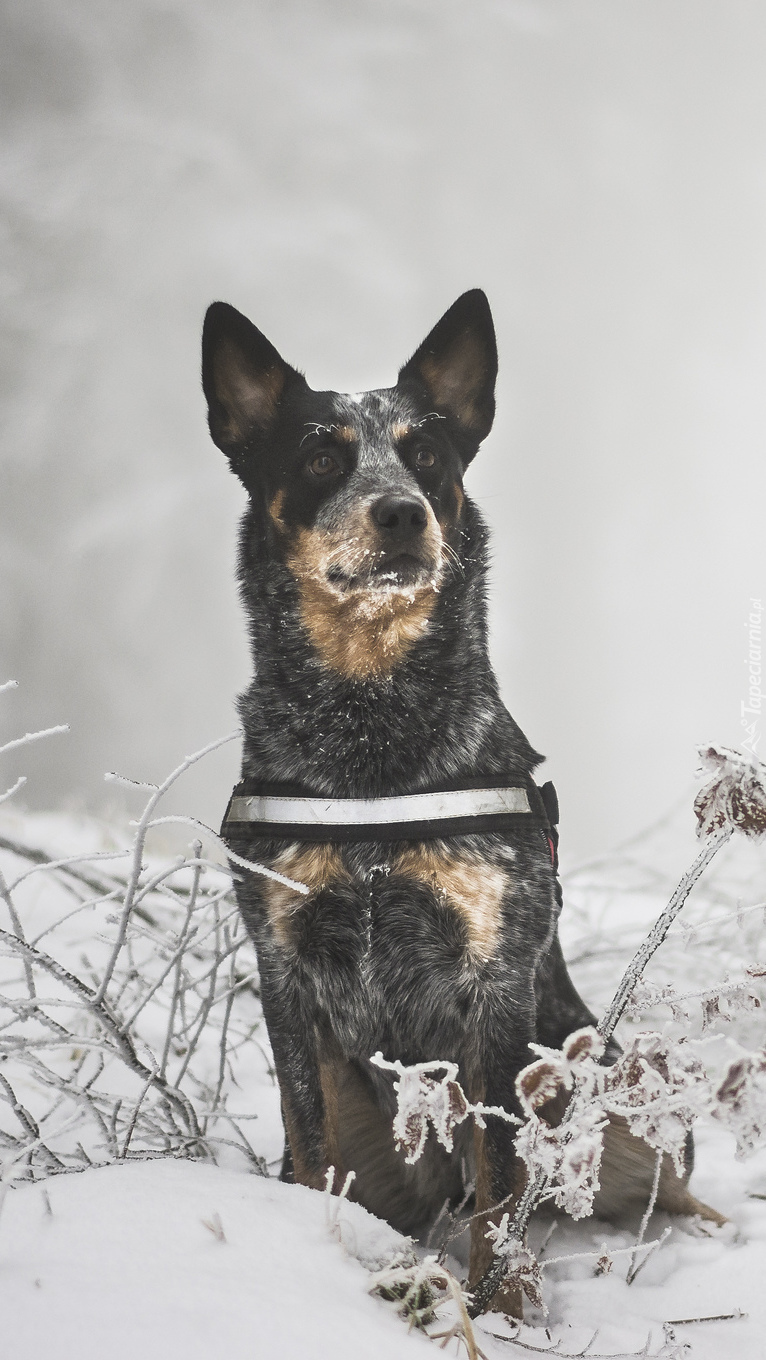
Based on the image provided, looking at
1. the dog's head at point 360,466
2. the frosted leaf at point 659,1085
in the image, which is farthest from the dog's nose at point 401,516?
the frosted leaf at point 659,1085

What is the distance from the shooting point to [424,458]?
6.28ft

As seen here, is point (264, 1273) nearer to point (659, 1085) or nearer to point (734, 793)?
point (659, 1085)

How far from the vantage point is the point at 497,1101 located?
4.96 ft

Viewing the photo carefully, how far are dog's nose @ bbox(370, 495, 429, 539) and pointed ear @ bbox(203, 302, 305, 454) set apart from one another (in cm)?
47

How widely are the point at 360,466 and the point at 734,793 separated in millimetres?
1118

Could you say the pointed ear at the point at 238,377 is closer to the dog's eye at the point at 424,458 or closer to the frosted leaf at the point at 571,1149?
the dog's eye at the point at 424,458

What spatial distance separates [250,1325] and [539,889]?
36.3 inches

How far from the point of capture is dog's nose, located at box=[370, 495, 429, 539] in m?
1.64

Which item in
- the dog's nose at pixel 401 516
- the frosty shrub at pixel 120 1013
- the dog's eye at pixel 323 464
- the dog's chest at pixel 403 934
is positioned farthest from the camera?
the dog's eye at pixel 323 464

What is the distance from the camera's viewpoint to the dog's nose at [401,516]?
1636mm

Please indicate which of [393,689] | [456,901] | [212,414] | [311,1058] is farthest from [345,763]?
[212,414]

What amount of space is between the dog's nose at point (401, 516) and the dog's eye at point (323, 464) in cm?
24

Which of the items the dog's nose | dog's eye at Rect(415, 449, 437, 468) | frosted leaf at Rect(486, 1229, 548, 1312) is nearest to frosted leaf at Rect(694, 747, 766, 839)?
frosted leaf at Rect(486, 1229, 548, 1312)

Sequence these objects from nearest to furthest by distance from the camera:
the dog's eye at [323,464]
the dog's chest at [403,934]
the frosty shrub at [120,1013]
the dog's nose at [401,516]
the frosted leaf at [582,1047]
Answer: the frosted leaf at [582,1047] < the frosty shrub at [120,1013] < the dog's chest at [403,934] < the dog's nose at [401,516] < the dog's eye at [323,464]
